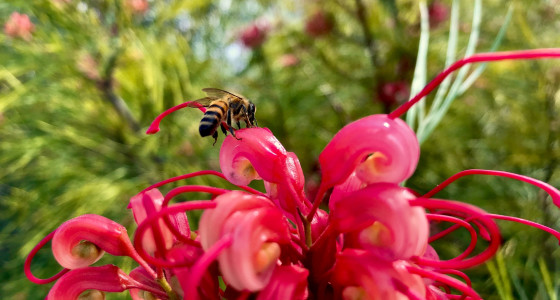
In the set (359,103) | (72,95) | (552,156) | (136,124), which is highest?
(72,95)

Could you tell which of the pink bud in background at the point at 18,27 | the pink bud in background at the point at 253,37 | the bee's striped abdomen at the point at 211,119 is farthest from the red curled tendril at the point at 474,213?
the pink bud in background at the point at 253,37

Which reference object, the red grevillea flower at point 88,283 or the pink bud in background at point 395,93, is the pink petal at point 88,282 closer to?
the red grevillea flower at point 88,283

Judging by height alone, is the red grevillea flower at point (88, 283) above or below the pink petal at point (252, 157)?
below

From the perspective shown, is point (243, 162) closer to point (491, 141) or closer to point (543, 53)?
point (543, 53)

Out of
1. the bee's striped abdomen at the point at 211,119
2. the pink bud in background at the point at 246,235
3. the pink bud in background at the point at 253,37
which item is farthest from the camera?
the pink bud in background at the point at 253,37

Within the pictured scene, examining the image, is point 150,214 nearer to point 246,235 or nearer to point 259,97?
point 246,235

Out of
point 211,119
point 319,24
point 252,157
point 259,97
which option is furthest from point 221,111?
point 319,24

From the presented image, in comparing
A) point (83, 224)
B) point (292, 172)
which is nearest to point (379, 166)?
point (292, 172)
